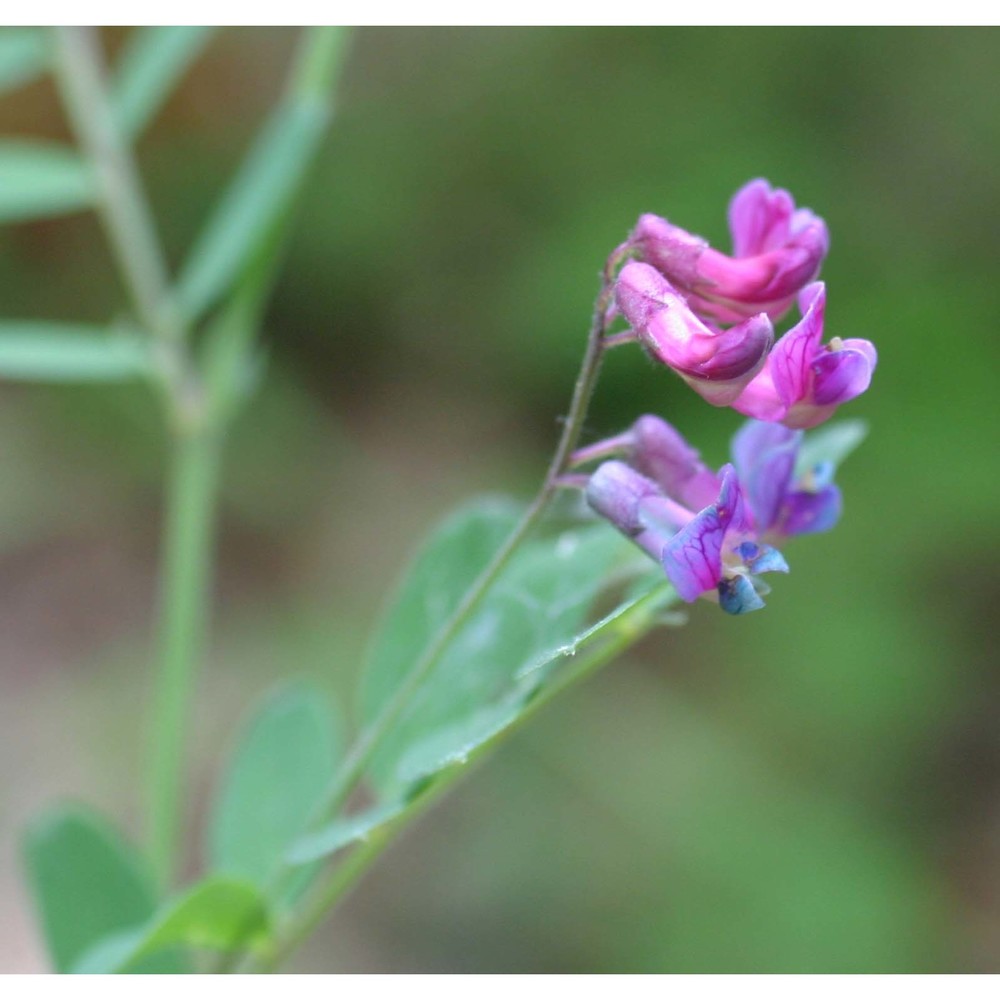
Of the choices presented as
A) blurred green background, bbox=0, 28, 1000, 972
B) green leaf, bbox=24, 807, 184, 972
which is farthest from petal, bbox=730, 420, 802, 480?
blurred green background, bbox=0, 28, 1000, 972

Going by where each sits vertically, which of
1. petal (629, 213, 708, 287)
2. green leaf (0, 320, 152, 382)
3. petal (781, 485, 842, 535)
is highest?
green leaf (0, 320, 152, 382)

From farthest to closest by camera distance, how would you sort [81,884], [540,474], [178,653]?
[540,474]
[178,653]
[81,884]

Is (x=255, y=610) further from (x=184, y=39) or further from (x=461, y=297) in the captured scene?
(x=184, y=39)

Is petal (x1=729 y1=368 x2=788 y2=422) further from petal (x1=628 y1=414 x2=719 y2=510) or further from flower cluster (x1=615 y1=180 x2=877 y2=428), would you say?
petal (x1=628 y1=414 x2=719 y2=510)

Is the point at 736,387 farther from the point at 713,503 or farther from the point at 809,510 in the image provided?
the point at 809,510

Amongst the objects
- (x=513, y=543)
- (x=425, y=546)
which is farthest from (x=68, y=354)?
(x=513, y=543)

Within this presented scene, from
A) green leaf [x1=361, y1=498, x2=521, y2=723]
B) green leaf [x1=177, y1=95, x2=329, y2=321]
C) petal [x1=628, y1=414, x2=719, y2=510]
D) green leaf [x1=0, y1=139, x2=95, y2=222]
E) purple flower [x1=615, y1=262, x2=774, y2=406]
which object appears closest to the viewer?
purple flower [x1=615, y1=262, x2=774, y2=406]

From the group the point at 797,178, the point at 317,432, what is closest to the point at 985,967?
the point at 797,178

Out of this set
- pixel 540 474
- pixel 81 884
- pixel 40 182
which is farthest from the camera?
pixel 540 474
